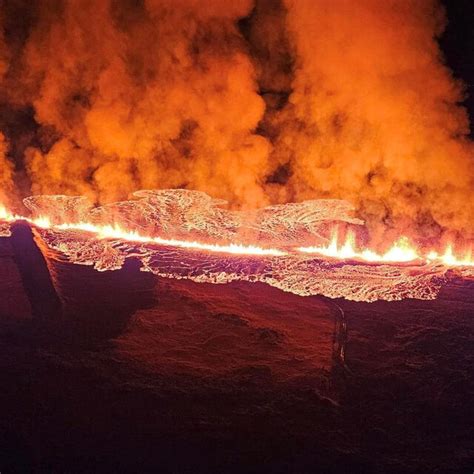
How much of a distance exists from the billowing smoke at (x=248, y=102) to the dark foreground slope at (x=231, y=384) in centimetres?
343

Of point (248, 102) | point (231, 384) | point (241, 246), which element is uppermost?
point (248, 102)

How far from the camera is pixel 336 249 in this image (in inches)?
352

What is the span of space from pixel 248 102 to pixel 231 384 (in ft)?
22.1

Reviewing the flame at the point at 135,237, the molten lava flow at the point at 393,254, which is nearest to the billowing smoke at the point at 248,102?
the molten lava flow at the point at 393,254

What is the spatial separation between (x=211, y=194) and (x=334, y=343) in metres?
5.62

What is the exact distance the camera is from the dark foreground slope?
308 cm

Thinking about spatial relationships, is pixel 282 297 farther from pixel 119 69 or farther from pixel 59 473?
pixel 119 69

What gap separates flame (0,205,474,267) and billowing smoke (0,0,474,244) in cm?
50

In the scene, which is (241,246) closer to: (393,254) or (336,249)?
(336,249)

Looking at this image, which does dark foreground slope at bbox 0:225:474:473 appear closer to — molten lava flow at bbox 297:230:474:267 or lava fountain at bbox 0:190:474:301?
lava fountain at bbox 0:190:474:301

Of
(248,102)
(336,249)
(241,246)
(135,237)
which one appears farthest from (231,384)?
(248,102)

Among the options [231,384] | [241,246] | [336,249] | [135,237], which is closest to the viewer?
[231,384]

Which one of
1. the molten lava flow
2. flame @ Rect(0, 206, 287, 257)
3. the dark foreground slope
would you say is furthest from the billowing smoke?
the dark foreground slope

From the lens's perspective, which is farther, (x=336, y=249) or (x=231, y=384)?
(x=336, y=249)
